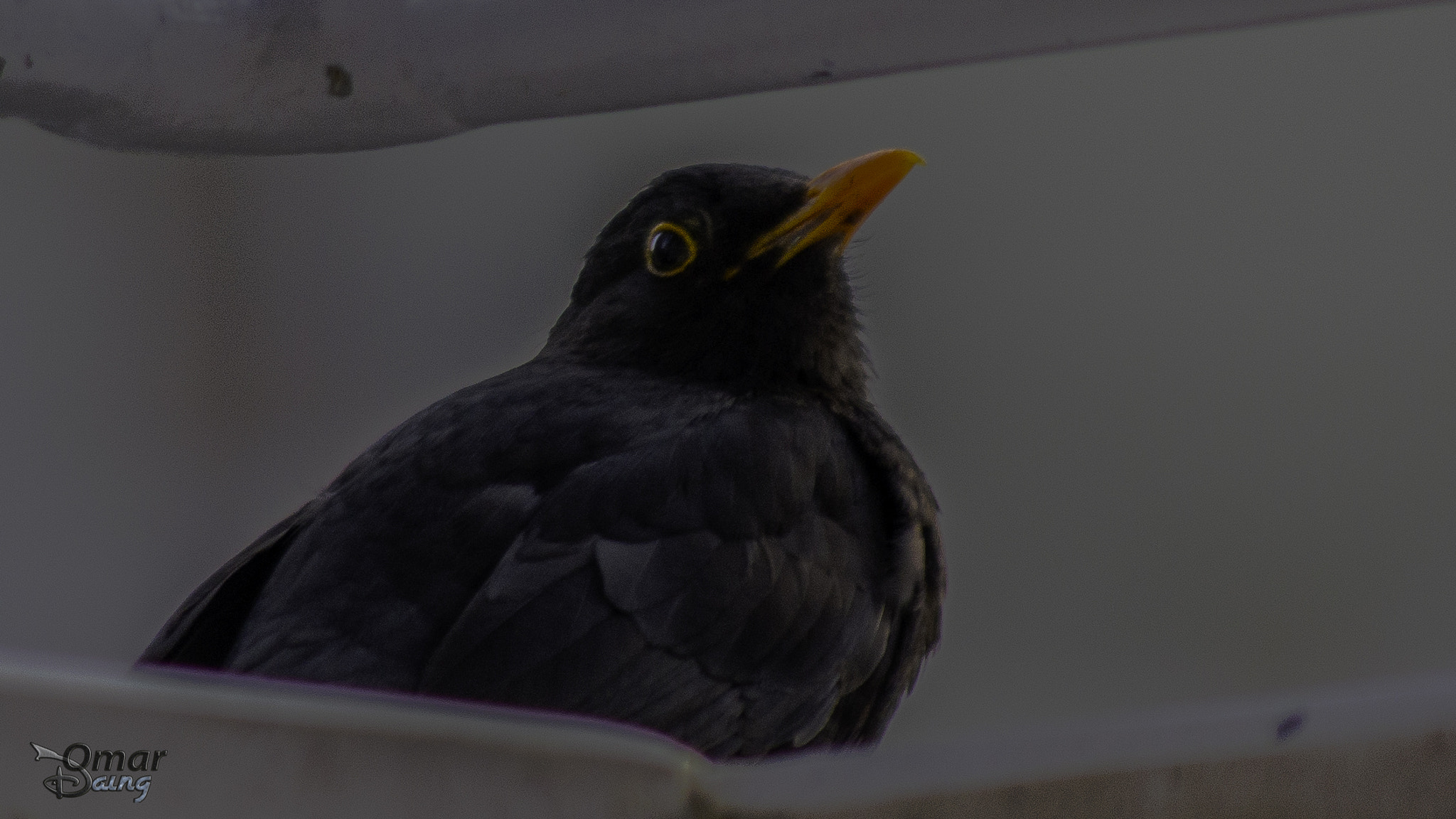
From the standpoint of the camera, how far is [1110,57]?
4473mm

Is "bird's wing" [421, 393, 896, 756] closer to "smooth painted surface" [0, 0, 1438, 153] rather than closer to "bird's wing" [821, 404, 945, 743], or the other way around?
"bird's wing" [821, 404, 945, 743]

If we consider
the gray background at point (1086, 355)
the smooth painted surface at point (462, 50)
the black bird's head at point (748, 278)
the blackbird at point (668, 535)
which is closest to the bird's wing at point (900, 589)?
the blackbird at point (668, 535)

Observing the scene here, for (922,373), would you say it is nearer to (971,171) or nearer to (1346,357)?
(971,171)

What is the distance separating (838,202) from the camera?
258cm

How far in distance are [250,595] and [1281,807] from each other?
1.76 m

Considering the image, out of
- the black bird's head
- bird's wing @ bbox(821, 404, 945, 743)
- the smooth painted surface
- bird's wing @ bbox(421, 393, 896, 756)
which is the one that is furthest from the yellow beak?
the smooth painted surface

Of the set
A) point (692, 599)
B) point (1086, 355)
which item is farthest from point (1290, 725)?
point (1086, 355)

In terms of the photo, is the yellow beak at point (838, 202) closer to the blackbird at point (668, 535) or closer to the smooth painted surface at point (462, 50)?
the blackbird at point (668, 535)

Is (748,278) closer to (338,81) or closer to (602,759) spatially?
(338,81)

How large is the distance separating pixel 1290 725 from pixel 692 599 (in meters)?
1.23

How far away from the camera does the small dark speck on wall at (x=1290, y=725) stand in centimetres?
91

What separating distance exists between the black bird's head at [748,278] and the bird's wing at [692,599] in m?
0.30

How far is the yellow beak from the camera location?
2.54 metres

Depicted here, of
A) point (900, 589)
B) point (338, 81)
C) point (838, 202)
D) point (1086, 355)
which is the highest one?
point (338, 81)
